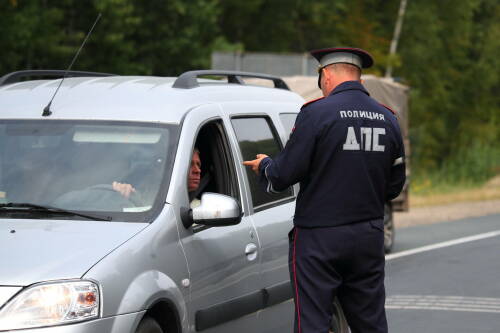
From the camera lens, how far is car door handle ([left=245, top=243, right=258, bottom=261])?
6.49m

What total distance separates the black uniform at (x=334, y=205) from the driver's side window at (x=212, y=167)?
3.09 ft

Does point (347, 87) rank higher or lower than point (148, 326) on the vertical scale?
higher

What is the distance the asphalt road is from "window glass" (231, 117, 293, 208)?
2336 millimetres

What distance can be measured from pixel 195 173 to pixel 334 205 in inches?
48.1

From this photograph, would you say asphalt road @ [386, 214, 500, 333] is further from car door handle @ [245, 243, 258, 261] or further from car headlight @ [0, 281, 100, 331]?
car headlight @ [0, 281, 100, 331]

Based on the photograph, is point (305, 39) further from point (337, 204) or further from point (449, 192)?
point (337, 204)

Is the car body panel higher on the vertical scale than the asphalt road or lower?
higher

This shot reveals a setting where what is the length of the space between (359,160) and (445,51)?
55.5 metres

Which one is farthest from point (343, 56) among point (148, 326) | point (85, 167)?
point (148, 326)

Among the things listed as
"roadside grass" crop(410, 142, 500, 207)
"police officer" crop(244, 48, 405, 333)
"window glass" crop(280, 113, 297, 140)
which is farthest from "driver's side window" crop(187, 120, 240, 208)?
"roadside grass" crop(410, 142, 500, 207)

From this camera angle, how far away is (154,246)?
5.53 metres

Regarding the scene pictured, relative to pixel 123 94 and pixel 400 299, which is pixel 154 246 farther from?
pixel 400 299

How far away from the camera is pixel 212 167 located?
7.03m

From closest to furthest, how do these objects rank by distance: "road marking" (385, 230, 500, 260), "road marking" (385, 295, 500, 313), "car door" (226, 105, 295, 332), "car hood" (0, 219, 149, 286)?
"car hood" (0, 219, 149, 286)
"car door" (226, 105, 295, 332)
"road marking" (385, 295, 500, 313)
"road marking" (385, 230, 500, 260)
